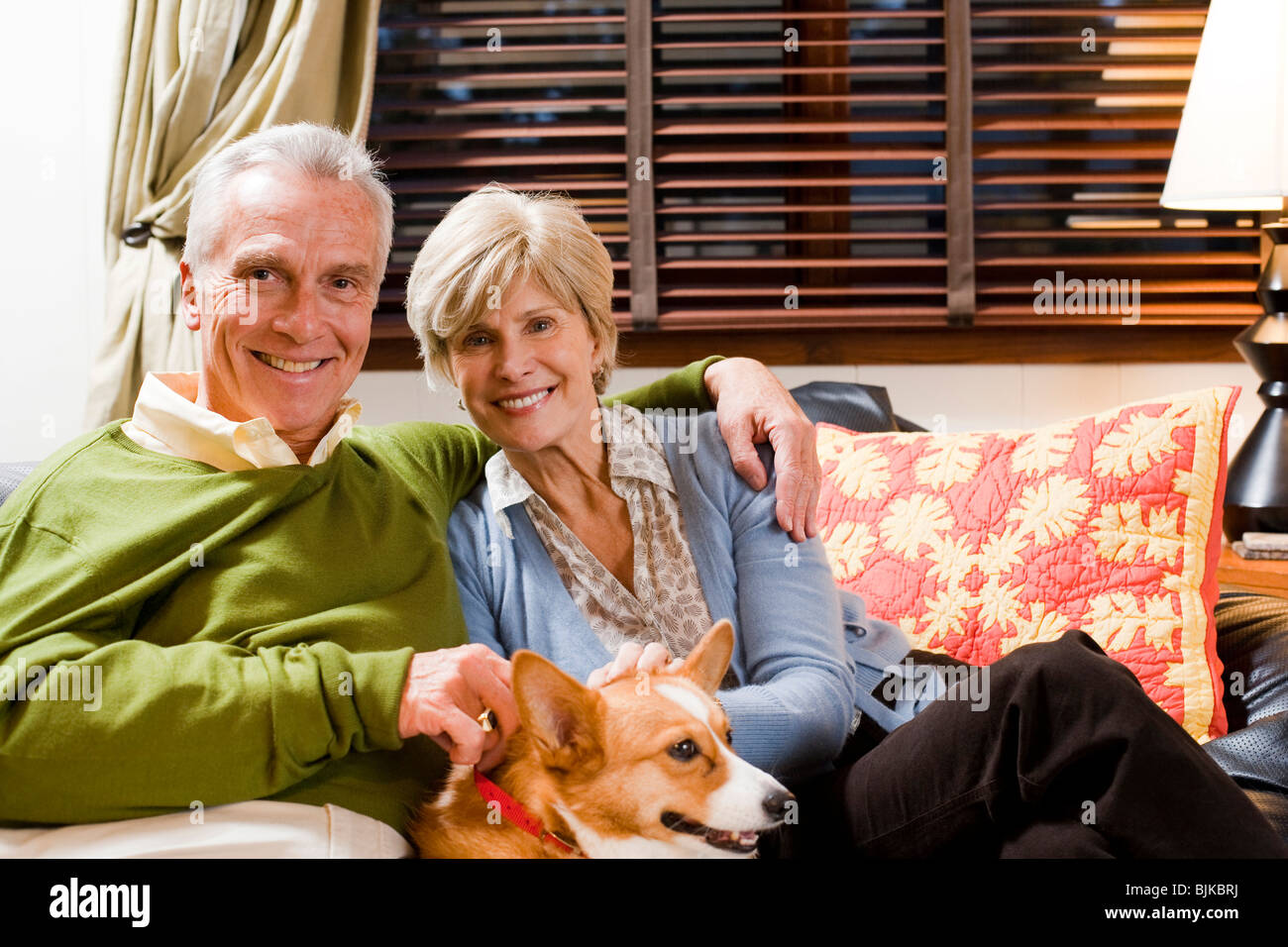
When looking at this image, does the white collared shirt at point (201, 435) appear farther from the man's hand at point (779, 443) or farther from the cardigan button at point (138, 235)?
the cardigan button at point (138, 235)

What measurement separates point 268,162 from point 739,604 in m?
0.68

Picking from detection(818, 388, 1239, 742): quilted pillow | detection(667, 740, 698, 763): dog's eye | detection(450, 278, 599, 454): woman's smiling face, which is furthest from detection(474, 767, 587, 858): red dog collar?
detection(818, 388, 1239, 742): quilted pillow

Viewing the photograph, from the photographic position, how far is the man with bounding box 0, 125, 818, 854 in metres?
0.95

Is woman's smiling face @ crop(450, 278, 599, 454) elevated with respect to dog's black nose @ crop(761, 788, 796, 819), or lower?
elevated

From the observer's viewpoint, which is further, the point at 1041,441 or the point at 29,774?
the point at 1041,441

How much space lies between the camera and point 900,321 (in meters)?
2.39

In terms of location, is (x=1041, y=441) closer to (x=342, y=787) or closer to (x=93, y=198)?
(x=342, y=787)

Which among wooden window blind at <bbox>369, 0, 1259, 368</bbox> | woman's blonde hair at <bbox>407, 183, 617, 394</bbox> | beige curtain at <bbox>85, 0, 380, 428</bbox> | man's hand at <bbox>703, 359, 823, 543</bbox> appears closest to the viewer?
woman's blonde hair at <bbox>407, 183, 617, 394</bbox>

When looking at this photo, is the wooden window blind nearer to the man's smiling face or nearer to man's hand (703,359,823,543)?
man's hand (703,359,823,543)

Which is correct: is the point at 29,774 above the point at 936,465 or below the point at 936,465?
below

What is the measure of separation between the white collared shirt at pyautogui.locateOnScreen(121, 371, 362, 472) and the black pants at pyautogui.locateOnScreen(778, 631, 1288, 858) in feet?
2.08

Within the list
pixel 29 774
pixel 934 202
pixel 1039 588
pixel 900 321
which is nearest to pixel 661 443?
pixel 1039 588
